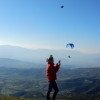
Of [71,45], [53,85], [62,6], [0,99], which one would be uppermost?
[62,6]

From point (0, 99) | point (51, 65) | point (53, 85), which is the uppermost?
point (51, 65)

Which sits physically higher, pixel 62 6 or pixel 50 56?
pixel 62 6

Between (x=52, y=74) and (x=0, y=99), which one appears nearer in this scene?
(x=52, y=74)

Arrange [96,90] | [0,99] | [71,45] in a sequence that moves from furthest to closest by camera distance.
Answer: [96,90] < [0,99] < [71,45]

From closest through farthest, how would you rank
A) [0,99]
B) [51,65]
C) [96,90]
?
1. [51,65]
2. [0,99]
3. [96,90]

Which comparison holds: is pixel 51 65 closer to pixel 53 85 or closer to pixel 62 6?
pixel 53 85

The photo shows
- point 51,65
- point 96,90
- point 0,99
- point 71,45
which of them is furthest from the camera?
point 96,90

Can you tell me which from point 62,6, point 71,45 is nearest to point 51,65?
point 71,45

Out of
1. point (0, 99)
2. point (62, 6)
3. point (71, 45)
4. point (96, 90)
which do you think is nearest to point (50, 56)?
point (71, 45)

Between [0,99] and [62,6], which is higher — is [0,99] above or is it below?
below

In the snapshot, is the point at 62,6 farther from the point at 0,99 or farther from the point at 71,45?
the point at 0,99
